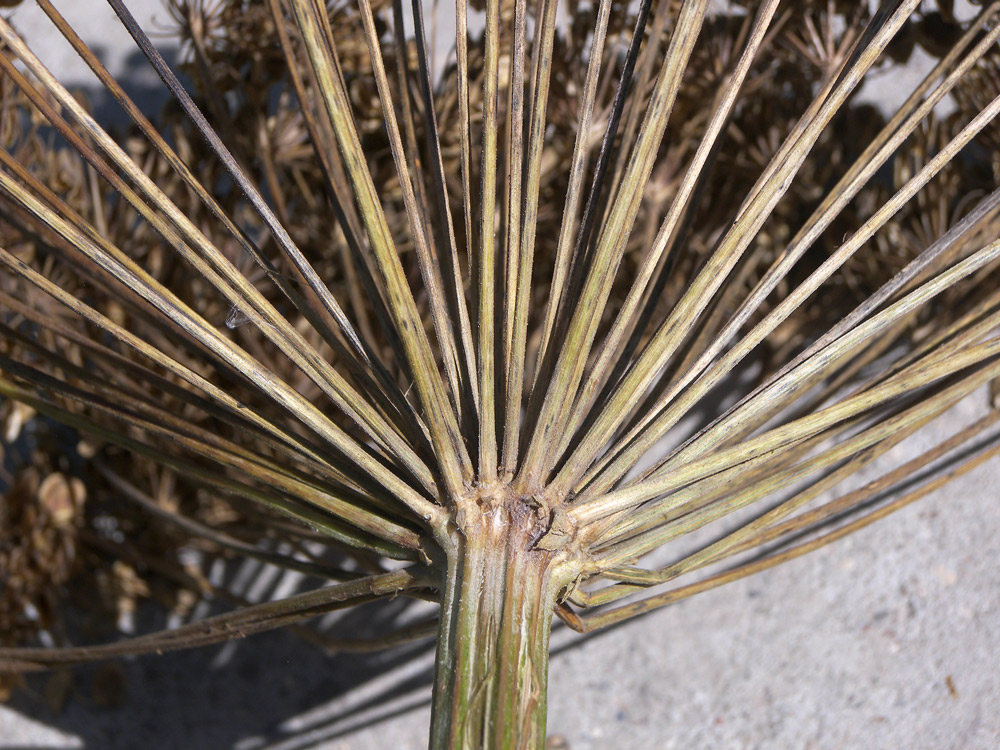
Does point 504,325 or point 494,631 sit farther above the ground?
point 504,325

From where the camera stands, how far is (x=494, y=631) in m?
0.58

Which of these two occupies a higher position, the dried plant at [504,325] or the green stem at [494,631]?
the dried plant at [504,325]

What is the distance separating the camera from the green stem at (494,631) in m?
0.57

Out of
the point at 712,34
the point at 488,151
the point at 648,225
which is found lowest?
the point at 488,151

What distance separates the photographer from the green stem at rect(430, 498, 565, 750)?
57 centimetres

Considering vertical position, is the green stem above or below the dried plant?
below

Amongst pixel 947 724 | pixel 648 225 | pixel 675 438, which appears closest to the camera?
pixel 648 225

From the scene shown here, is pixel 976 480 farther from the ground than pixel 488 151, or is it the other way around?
pixel 976 480

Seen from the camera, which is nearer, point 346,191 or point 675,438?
point 346,191

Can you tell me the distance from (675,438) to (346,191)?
0.61 metres

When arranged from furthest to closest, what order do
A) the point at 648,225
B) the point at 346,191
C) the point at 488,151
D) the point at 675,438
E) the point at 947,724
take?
the point at 675,438 → the point at 947,724 → the point at 648,225 → the point at 346,191 → the point at 488,151

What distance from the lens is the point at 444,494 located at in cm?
61

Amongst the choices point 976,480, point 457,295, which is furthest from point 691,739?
point 457,295

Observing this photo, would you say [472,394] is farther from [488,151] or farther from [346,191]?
[346,191]
